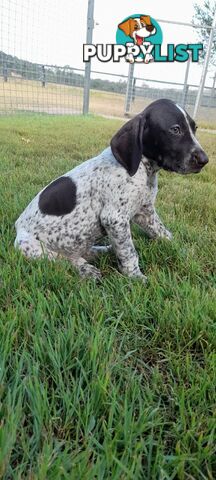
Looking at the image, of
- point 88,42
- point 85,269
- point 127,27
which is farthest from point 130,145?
point 127,27

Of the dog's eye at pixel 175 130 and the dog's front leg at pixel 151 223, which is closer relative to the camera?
the dog's eye at pixel 175 130

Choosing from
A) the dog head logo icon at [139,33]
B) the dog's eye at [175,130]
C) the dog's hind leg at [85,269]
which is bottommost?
the dog's hind leg at [85,269]

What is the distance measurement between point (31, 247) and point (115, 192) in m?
0.61

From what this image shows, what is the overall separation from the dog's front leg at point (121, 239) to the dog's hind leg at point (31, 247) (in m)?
0.38

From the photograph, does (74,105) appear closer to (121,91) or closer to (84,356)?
(121,91)

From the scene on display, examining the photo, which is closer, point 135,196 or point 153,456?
point 153,456

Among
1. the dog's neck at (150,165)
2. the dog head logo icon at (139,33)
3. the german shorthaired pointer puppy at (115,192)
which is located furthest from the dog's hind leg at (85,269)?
the dog head logo icon at (139,33)

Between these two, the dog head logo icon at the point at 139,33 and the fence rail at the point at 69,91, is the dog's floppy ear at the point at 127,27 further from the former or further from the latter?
the fence rail at the point at 69,91

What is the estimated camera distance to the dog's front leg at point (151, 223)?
8.82 feet

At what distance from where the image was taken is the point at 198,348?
5.23ft

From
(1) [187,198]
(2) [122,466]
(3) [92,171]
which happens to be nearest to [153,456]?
(2) [122,466]

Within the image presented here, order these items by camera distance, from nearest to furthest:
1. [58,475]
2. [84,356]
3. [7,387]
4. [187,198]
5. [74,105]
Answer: [58,475] → [7,387] → [84,356] → [187,198] → [74,105]

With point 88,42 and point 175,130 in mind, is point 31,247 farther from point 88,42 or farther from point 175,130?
point 88,42

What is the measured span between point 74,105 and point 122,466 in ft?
41.7
